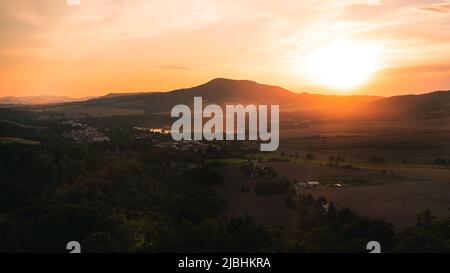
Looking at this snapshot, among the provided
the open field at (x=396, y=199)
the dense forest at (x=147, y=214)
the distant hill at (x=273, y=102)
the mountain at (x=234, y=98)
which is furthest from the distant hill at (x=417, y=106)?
the dense forest at (x=147, y=214)

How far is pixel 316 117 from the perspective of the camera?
118688 millimetres

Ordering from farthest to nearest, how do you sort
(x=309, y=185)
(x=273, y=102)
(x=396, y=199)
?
1. (x=273, y=102)
2. (x=309, y=185)
3. (x=396, y=199)

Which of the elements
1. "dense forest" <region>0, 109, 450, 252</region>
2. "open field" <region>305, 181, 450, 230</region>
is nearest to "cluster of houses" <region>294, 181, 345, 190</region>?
"open field" <region>305, 181, 450, 230</region>

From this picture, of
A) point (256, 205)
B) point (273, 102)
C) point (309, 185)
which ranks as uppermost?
point (273, 102)

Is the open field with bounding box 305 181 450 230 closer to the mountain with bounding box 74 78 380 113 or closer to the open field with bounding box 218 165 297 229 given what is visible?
the open field with bounding box 218 165 297 229

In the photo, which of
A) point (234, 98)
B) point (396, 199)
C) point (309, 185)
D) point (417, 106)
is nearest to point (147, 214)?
point (309, 185)

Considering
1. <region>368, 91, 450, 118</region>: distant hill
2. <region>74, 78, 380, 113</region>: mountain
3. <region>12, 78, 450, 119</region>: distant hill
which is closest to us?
<region>368, 91, 450, 118</region>: distant hill

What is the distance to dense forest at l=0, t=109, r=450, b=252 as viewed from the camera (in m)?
16.8

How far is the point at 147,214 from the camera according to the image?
24297 mm

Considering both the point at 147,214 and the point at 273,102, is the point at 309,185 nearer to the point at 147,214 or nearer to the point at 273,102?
the point at 147,214

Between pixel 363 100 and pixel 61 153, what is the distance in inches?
5288

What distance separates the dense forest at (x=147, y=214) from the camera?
55.2 ft

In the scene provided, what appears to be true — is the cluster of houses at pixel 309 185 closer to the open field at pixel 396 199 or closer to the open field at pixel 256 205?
the open field at pixel 396 199

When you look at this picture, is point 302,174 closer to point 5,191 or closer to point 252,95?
point 5,191
